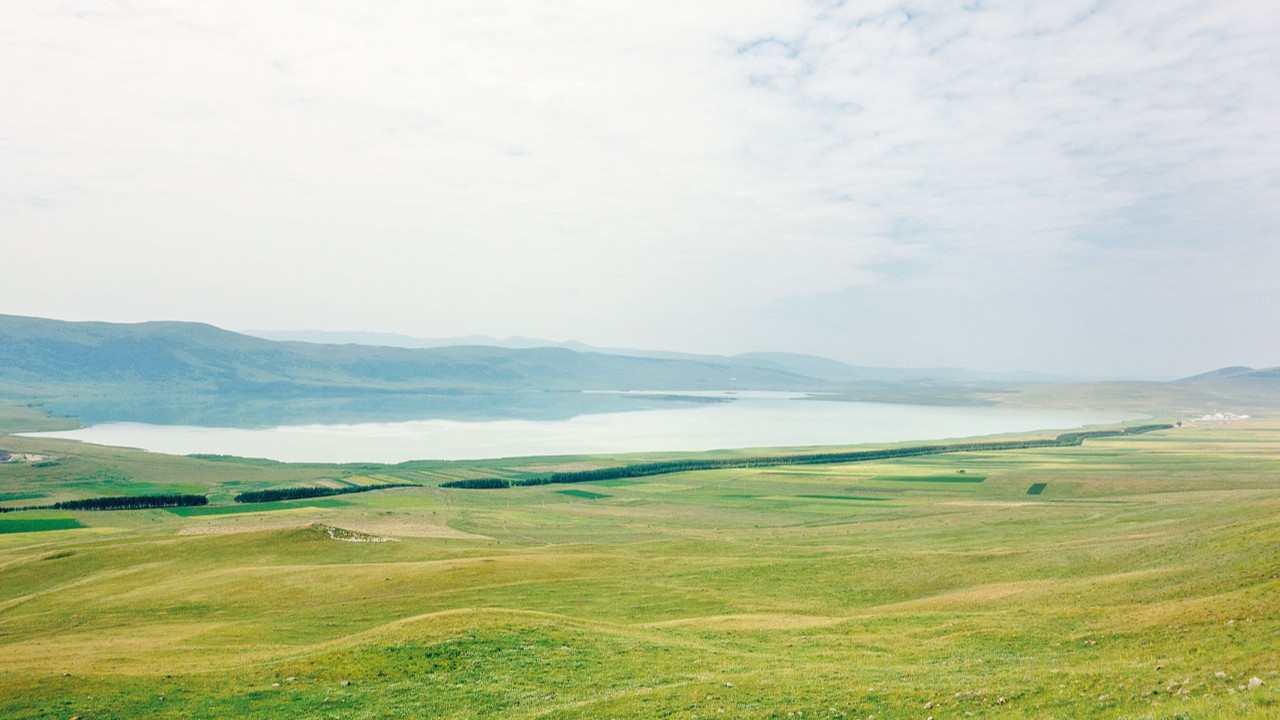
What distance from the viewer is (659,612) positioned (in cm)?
4541

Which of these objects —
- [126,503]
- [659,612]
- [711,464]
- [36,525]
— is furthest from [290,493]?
[659,612]

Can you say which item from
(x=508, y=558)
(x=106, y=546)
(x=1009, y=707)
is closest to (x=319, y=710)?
(x=1009, y=707)

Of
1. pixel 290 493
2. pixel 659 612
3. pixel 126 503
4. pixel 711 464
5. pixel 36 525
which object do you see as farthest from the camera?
pixel 711 464

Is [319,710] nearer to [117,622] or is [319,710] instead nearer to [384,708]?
[384,708]

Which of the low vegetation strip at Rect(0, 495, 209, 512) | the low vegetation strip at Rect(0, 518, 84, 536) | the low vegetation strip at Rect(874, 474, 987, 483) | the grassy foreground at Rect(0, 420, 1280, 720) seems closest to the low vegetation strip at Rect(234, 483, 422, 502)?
the low vegetation strip at Rect(0, 495, 209, 512)

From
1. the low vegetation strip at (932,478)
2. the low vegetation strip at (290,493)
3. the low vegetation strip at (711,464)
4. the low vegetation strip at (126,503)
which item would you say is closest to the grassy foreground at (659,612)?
the low vegetation strip at (126,503)

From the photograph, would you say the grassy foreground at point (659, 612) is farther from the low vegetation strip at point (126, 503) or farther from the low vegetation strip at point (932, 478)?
the low vegetation strip at point (932, 478)

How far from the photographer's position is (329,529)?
73625 millimetres

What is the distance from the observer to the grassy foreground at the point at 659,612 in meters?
23.5

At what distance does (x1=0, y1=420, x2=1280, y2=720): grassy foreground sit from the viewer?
77.0ft

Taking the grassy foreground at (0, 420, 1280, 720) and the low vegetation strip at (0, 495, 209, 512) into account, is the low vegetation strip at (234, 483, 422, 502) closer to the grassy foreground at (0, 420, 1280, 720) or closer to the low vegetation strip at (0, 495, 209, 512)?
the low vegetation strip at (0, 495, 209, 512)

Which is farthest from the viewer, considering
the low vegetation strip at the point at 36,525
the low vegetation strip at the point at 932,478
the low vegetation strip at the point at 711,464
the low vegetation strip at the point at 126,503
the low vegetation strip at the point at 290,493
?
the low vegetation strip at the point at 711,464

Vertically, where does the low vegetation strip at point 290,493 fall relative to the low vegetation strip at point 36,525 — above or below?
above

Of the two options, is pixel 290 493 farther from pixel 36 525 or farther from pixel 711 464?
pixel 711 464
